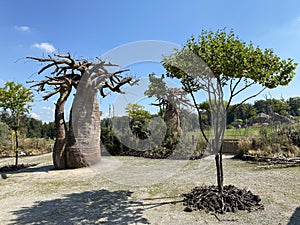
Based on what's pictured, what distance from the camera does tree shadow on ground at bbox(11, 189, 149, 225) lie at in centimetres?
362

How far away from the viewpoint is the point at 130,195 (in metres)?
4.95

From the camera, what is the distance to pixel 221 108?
464cm

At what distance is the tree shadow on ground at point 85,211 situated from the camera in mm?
3623

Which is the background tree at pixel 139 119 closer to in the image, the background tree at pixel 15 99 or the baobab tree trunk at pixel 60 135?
the baobab tree trunk at pixel 60 135

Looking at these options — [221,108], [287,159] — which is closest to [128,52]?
[221,108]

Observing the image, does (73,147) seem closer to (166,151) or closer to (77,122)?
(77,122)

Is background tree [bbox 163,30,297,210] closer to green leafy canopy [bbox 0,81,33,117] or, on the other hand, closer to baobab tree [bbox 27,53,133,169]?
baobab tree [bbox 27,53,133,169]

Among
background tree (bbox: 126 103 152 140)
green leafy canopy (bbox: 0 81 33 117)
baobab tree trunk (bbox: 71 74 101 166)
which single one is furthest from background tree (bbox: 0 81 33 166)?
background tree (bbox: 126 103 152 140)

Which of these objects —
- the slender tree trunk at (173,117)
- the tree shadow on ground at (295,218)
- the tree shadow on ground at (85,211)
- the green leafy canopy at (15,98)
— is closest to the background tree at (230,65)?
the tree shadow on ground at (295,218)

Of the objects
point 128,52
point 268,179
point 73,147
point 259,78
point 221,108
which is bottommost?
point 268,179

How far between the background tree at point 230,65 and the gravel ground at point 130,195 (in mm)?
1046

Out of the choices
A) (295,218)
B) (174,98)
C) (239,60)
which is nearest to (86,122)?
(239,60)

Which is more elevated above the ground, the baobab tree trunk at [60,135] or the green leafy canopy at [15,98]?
the green leafy canopy at [15,98]

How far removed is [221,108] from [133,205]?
2.69 m
